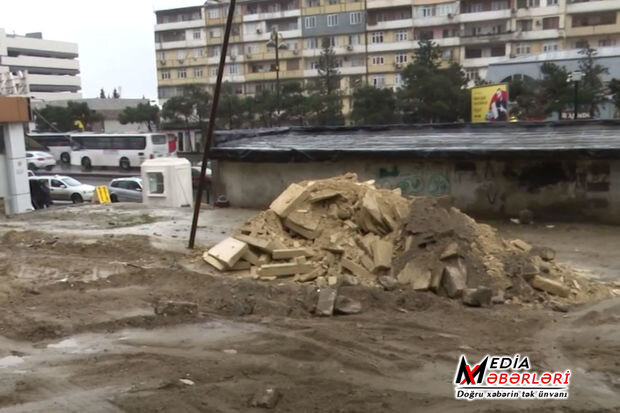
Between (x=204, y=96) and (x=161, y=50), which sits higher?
(x=161, y=50)

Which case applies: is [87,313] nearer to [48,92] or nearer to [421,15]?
[421,15]

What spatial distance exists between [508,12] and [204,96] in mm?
31753

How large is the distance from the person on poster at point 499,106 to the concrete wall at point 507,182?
1852cm

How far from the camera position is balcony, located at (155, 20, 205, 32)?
255 feet

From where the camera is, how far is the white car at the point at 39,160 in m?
Result: 46.2

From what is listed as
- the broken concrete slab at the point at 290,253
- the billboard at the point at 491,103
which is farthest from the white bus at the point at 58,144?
the broken concrete slab at the point at 290,253

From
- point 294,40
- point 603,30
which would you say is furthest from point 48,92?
point 603,30

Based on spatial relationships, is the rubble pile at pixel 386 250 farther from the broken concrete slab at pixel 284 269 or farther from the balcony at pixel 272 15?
the balcony at pixel 272 15

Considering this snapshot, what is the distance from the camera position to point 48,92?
9894 centimetres

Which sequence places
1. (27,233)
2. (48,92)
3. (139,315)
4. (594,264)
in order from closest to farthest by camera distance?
1. (139,315)
2. (594,264)
3. (27,233)
4. (48,92)

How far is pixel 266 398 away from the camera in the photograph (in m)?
5.12

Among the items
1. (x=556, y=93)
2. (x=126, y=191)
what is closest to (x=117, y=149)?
(x=126, y=191)

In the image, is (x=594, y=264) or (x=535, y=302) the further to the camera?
(x=594, y=264)

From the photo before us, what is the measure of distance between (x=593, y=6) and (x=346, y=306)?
62.2 m
